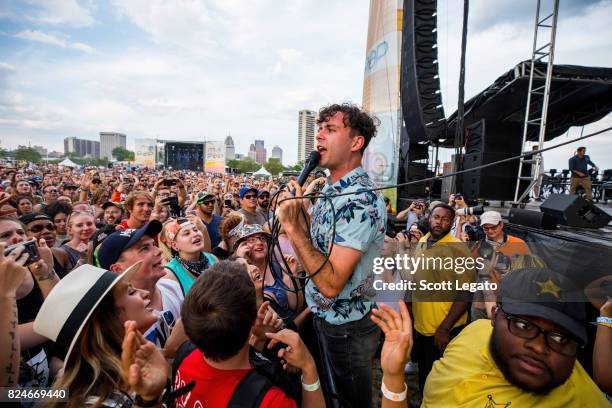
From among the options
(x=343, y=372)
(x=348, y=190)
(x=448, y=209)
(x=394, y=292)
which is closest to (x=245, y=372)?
(x=343, y=372)

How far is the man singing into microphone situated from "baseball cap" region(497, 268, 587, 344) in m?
0.64

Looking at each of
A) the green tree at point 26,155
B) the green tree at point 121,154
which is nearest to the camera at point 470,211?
the green tree at point 26,155

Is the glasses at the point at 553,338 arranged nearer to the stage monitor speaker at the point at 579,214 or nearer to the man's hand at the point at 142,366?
the man's hand at the point at 142,366

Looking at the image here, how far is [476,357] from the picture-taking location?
139 cm

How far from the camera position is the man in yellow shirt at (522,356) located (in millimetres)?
1124

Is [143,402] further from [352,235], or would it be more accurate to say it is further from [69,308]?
[352,235]

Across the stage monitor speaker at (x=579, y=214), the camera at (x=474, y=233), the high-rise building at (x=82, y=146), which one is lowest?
the camera at (x=474, y=233)

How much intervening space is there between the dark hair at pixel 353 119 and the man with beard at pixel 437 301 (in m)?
0.89

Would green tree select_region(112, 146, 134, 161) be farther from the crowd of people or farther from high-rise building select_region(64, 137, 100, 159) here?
the crowd of people

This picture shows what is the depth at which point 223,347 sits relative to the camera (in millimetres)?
1156

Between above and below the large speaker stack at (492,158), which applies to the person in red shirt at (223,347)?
below

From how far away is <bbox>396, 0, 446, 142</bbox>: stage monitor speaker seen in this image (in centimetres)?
781

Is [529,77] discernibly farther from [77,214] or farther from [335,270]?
[77,214]

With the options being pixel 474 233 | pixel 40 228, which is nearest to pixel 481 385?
pixel 474 233
